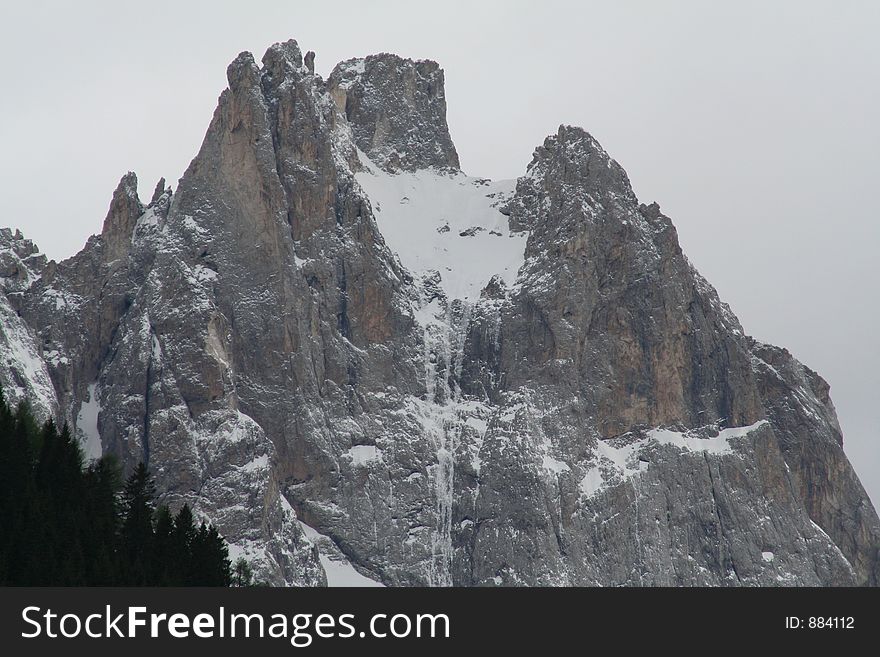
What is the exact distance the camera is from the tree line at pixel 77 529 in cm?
9694

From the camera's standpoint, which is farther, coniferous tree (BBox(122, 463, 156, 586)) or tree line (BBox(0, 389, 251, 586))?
coniferous tree (BBox(122, 463, 156, 586))

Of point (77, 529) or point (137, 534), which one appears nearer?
point (77, 529)

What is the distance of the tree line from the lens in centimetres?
9694

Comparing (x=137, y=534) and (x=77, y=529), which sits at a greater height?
(x=137, y=534)

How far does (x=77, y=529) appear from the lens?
106625mm

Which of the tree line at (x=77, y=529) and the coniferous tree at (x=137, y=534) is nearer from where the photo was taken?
the tree line at (x=77, y=529)
